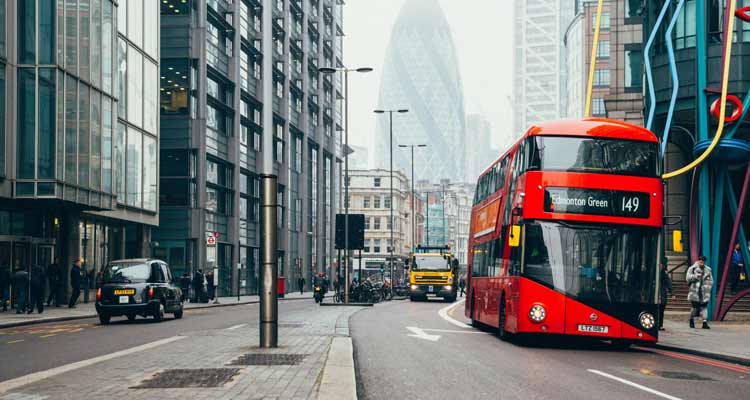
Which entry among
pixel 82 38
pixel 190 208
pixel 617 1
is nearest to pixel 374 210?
pixel 617 1

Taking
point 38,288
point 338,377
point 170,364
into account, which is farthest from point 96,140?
point 338,377

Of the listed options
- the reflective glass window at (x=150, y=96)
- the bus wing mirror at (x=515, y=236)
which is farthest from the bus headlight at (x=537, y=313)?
the reflective glass window at (x=150, y=96)

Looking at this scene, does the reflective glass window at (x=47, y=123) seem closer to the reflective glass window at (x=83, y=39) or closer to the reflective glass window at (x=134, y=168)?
the reflective glass window at (x=83, y=39)

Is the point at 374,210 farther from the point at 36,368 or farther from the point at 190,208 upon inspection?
the point at 36,368

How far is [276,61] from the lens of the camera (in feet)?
224

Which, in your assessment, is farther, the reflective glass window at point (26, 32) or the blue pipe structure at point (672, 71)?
the blue pipe structure at point (672, 71)

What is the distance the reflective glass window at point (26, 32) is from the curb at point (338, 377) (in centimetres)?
2095

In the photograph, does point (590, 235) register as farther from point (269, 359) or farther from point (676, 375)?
point (269, 359)

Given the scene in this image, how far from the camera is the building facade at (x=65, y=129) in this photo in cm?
3012

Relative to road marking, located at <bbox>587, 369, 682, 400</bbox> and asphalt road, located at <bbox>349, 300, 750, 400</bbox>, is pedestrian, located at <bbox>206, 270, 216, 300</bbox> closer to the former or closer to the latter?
asphalt road, located at <bbox>349, 300, 750, 400</bbox>

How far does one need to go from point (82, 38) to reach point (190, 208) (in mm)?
17199

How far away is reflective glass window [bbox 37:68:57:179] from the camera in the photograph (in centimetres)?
3055

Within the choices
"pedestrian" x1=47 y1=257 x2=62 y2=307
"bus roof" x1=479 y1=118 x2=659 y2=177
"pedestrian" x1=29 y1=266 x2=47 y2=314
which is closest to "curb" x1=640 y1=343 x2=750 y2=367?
"bus roof" x1=479 y1=118 x2=659 y2=177

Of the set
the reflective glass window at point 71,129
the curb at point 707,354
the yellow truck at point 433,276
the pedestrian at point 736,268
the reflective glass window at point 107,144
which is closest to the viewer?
the curb at point 707,354
